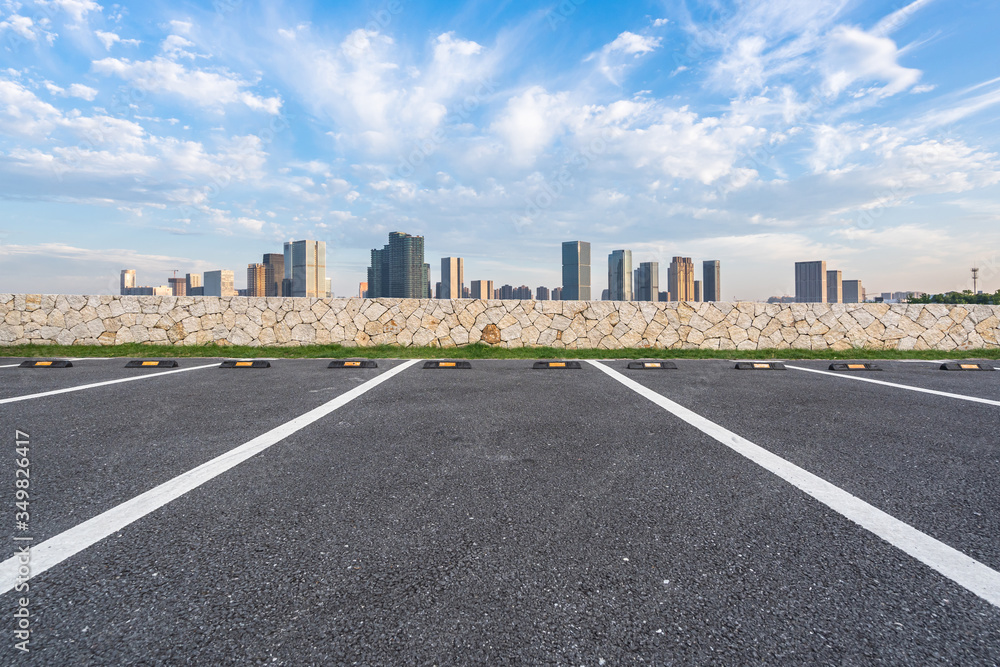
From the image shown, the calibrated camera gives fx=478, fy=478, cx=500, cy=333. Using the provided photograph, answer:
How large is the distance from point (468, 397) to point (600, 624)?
4.31 meters

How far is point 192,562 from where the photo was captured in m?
2.10

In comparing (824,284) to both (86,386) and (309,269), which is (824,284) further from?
(86,386)

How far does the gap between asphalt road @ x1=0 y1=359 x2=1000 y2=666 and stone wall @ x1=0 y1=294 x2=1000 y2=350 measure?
818 cm

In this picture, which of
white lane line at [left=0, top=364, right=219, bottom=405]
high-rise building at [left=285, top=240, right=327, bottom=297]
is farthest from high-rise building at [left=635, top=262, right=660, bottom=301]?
white lane line at [left=0, top=364, right=219, bottom=405]

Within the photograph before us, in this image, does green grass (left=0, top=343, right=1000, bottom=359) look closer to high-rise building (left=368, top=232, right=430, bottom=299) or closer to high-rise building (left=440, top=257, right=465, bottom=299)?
high-rise building (left=440, top=257, right=465, bottom=299)

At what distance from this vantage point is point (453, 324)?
13039mm

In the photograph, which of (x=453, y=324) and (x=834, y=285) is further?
(x=834, y=285)

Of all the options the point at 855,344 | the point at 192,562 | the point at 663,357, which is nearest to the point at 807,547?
the point at 192,562

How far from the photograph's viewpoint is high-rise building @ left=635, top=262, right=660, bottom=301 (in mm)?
42125

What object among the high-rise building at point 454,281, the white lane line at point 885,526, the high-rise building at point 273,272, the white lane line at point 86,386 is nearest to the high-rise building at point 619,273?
the high-rise building at point 454,281

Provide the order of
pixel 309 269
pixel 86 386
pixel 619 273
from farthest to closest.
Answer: pixel 619 273 → pixel 309 269 → pixel 86 386

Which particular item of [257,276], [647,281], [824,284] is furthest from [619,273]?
[257,276]

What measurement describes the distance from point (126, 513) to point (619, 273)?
41.6 metres

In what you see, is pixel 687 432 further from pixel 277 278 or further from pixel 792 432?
pixel 277 278
